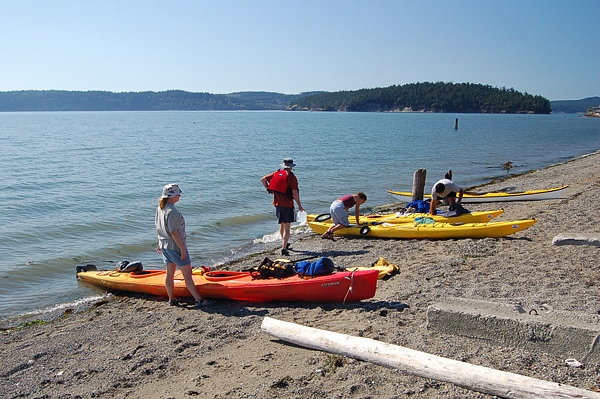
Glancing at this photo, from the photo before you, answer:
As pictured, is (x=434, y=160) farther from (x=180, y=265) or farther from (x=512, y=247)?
(x=180, y=265)

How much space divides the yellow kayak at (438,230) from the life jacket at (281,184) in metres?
2.42

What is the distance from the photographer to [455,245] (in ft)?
31.1

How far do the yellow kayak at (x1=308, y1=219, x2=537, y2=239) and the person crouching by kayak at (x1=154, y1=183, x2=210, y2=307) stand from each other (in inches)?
195

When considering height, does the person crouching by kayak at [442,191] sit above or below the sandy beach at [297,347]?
above

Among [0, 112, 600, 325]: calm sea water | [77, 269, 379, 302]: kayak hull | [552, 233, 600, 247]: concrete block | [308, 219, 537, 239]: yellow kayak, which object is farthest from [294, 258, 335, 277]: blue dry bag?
[552, 233, 600, 247]: concrete block

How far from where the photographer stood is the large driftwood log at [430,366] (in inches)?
140

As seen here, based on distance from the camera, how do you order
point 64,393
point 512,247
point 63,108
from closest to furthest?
point 64,393, point 512,247, point 63,108

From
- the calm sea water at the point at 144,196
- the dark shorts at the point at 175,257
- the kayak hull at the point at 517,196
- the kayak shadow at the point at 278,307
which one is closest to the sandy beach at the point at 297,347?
the kayak shadow at the point at 278,307

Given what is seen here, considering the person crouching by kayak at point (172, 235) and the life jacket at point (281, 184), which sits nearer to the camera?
the person crouching by kayak at point (172, 235)

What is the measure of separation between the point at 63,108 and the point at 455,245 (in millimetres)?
198402

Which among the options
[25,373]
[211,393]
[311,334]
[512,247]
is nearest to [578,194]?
[512,247]

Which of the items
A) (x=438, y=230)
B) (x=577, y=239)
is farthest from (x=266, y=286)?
(x=577, y=239)

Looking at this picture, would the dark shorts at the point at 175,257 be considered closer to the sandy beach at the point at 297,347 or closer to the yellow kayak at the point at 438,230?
the sandy beach at the point at 297,347

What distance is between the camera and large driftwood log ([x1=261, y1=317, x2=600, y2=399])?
11.7 ft
